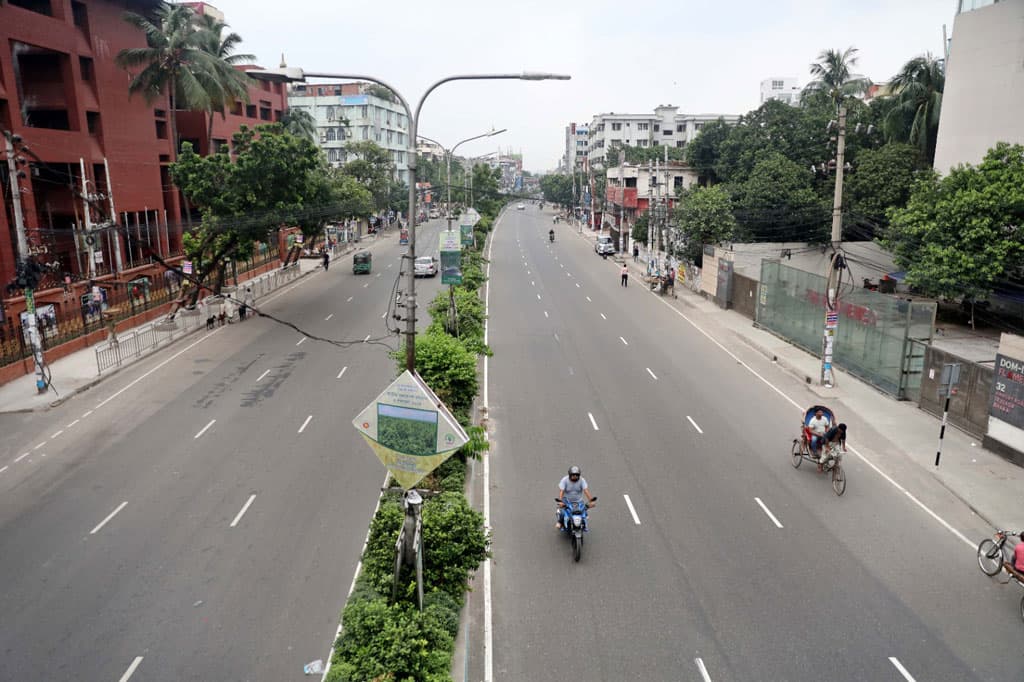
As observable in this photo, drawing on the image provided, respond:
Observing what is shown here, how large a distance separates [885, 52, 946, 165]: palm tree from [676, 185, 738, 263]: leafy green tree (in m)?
14.3

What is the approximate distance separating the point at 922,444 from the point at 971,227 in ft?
53.9

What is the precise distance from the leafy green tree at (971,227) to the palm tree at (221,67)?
35974 mm

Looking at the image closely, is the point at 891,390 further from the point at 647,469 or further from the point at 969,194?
the point at 969,194

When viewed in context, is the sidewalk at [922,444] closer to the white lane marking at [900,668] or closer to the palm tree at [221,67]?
the white lane marking at [900,668]

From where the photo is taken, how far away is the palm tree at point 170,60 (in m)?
37.2

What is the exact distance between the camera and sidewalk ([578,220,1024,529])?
48.5 feet

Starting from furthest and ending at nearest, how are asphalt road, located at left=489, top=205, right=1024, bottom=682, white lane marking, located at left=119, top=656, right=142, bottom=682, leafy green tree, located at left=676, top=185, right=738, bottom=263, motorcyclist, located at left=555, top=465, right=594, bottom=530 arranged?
leafy green tree, located at left=676, top=185, right=738, bottom=263 → motorcyclist, located at left=555, top=465, right=594, bottom=530 → asphalt road, located at left=489, top=205, right=1024, bottom=682 → white lane marking, located at left=119, top=656, right=142, bottom=682

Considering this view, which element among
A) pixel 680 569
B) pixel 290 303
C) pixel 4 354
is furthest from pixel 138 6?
pixel 680 569

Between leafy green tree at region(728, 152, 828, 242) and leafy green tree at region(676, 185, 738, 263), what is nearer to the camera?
leafy green tree at region(676, 185, 738, 263)

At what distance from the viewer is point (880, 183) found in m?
44.0

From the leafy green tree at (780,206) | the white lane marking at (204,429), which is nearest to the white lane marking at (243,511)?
the white lane marking at (204,429)

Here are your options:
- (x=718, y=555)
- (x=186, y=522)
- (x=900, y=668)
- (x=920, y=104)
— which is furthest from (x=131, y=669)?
(x=920, y=104)

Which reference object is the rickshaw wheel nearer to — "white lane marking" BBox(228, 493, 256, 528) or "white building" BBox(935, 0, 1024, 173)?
"white lane marking" BBox(228, 493, 256, 528)

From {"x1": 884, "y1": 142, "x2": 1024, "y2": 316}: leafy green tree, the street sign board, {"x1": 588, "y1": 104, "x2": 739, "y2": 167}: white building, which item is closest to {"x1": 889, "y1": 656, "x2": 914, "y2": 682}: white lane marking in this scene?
the street sign board
